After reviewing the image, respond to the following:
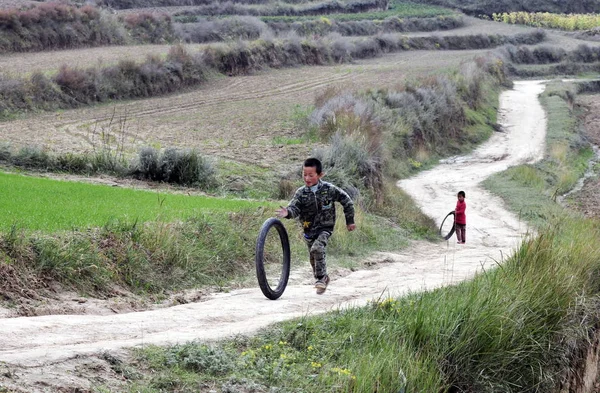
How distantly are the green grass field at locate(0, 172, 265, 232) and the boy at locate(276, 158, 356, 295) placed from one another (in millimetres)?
3220

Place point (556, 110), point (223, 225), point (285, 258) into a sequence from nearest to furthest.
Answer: point (285, 258) < point (223, 225) < point (556, 110)

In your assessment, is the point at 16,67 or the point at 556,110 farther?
the point at 556,110

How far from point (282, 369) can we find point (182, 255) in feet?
16.5

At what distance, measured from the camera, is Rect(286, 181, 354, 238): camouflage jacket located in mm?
11086

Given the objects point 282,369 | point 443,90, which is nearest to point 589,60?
point 443,90

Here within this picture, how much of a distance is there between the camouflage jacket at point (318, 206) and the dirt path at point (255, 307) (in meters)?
1.02

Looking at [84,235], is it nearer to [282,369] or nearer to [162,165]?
[282,369]

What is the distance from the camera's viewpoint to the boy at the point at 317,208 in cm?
1102

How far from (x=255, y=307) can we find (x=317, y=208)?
1748mm

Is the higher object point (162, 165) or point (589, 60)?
point (162, 165)

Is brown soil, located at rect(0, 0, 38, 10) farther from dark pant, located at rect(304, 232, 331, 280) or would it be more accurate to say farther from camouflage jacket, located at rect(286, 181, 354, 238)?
dark pant, located at rect(304, 232, 331, 280)

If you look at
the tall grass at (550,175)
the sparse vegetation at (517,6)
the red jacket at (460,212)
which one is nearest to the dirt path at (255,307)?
the red jacket at (460,212)

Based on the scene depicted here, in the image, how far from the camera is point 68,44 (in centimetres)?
4425

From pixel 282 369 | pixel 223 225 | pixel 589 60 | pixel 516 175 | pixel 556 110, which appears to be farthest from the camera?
pixel 589 60
